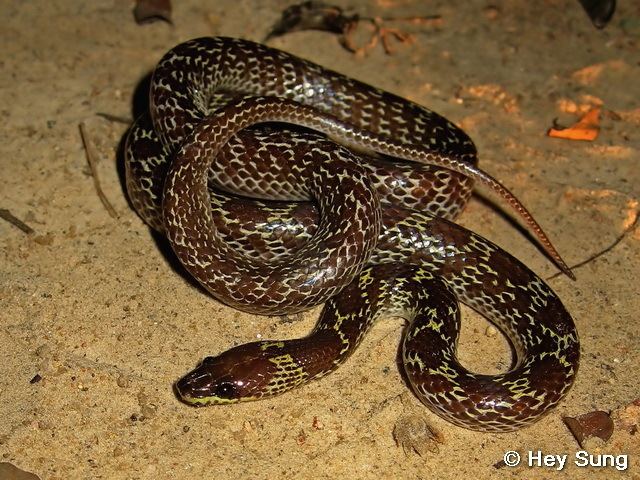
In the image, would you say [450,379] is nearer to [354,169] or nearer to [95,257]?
[354,169]

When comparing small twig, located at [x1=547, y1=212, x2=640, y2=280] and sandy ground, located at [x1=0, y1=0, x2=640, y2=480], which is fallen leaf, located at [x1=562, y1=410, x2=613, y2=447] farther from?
small twig, located at [x1=547, y1=212, x2=640, y2=280]

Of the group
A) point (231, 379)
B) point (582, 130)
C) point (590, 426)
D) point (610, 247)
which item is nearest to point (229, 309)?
point (231, 379)

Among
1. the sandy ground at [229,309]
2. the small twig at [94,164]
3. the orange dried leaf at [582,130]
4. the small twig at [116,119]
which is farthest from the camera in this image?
the orange dried leaf at [582,130]

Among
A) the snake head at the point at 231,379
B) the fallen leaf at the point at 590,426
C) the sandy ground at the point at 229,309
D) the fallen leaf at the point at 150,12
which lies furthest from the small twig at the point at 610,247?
the fallen leaf at the point at 150,12

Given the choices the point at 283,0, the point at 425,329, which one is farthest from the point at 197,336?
the point at 283,0

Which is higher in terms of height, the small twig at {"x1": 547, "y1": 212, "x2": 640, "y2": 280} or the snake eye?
the small twig at {"x1": 547, "y1": 212, "x2": 640, "y2": 280}

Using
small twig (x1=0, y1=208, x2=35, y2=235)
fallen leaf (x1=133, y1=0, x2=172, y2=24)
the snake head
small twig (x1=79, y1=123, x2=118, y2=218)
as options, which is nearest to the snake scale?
the snake head

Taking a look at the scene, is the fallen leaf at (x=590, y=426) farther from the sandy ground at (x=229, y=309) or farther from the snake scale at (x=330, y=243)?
the snake scale at (x=330, y=243)
